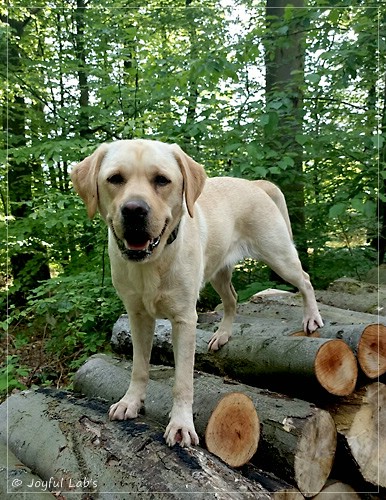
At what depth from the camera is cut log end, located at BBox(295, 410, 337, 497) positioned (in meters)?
2.58

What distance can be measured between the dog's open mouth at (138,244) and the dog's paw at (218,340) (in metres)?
1.61

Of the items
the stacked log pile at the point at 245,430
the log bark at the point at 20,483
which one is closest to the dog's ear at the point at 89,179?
the stacked log pile at the point at 245,430

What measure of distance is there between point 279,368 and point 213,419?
78 cm

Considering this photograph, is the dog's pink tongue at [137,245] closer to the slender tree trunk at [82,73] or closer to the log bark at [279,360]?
the log bark at [279,360]

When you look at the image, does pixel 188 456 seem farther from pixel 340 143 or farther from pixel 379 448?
pixel 340 143

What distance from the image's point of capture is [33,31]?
32.8ft

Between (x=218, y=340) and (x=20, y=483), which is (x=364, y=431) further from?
(x=20, y=483)

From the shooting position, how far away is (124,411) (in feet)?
9.41

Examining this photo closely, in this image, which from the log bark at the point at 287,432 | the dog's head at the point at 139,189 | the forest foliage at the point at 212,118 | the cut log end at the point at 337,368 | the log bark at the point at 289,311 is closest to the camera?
the dog's head at the point at 139,189

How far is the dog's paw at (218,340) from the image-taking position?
3.85 meters

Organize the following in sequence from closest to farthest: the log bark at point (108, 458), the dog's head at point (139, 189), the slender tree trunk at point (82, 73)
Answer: the log bark at point (108, 458) < the dog's head at point (139, 189) < the slender tree trunk at point (82, 73)

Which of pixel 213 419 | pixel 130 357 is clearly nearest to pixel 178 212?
pixel 213 419

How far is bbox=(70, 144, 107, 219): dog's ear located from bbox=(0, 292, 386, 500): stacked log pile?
131cm

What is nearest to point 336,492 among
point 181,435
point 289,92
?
point 181,435
